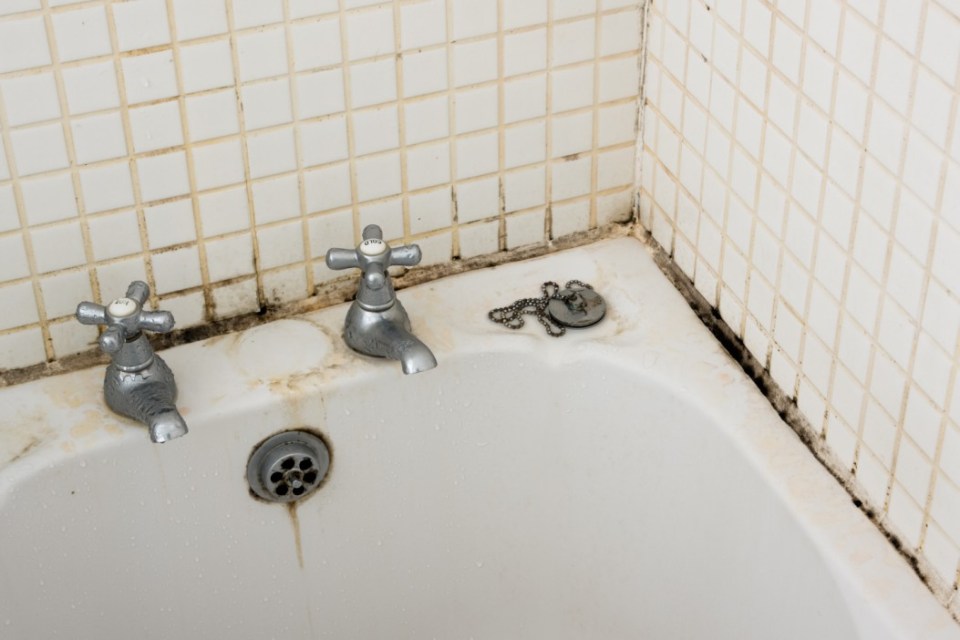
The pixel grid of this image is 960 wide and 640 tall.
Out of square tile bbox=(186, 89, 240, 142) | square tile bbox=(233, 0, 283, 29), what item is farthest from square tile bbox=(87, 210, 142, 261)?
square tile bbox=(233, 0, 283, 29)

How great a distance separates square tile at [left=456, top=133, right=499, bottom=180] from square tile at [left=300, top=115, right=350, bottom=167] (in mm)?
126

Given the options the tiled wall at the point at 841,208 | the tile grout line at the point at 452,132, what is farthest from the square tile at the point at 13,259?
the tiled wall at the point at 841,208

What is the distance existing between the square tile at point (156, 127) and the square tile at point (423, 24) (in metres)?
0.23

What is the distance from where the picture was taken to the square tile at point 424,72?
4.65 ft

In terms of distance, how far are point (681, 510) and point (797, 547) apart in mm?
184

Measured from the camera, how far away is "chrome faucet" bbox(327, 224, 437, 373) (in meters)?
1.37

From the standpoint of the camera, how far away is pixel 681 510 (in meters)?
1.47

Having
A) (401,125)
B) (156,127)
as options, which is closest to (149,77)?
(156,127)

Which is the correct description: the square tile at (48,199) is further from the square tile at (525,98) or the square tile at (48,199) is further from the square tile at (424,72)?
the square tile at (525,98)

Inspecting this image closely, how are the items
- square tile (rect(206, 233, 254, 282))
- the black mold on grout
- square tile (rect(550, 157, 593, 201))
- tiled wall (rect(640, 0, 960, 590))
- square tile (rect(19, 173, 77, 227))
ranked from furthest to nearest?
square tile (rect(550, 157, 593, 201))
square tile (rect(206, 233, 254, 282))
square tile (rect(19, 173, 77, 227))
the black mold on grout
tiled wall (rect(640, 0, 960, 590))

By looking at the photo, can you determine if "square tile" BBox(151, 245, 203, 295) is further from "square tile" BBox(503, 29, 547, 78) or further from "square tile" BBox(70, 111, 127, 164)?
"square tile" BBox(503, 29, 547, 78)

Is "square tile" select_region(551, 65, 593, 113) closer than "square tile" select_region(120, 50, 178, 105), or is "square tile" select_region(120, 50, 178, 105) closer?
"square tile" select_region(120, 50, 178, 105)

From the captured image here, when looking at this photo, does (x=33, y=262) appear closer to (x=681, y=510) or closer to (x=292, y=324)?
(x=292, y=324)

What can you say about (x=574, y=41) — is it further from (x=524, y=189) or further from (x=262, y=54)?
(x=262, y=54)
